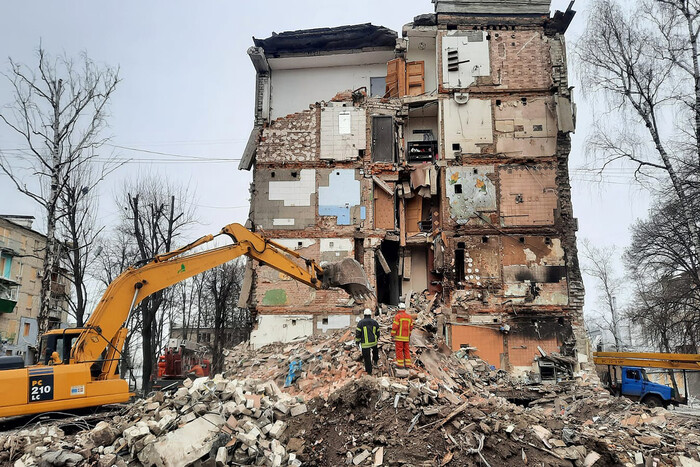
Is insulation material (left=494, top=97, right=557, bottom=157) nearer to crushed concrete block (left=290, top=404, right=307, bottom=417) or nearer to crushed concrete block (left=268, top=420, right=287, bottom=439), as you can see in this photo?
crushed concrete block (left=290, top=404, right=307, bottom=417)

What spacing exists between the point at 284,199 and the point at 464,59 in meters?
9.52

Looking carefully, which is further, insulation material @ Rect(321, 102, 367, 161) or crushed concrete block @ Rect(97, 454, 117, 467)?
insulation material @ Rect(321, 102, 367, 161)

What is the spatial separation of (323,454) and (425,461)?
1.58 metres

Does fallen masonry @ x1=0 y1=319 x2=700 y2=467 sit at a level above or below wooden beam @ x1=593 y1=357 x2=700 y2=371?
above

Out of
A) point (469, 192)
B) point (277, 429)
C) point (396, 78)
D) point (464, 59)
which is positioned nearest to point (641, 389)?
point (469, 192)

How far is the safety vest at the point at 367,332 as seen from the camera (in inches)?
412

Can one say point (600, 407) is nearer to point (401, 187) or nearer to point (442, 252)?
point (442, 252)

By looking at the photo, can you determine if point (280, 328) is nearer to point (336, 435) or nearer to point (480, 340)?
point (480, 340)

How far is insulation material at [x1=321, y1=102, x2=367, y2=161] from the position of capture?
2141cm

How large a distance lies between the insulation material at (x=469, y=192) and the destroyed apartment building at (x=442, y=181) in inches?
2.2

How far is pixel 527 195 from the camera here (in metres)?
20.4

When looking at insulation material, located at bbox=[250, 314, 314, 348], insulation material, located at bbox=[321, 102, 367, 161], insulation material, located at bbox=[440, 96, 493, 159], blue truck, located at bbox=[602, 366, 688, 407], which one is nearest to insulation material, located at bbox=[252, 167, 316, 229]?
insulation material, located at bbox=[321, 102, 367, 161]

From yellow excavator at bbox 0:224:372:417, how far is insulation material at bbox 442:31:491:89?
12993 mm

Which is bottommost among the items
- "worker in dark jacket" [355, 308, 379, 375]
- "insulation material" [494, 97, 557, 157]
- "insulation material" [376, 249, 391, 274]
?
"worker in dark jacket" [355, 308, 379, 375]
